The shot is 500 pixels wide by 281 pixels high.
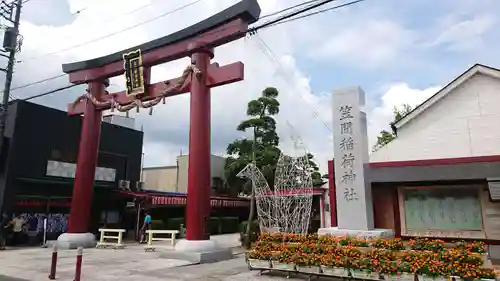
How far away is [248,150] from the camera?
1179 inches

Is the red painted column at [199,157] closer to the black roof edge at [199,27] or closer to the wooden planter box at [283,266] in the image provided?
the black roof edge at [199,27]

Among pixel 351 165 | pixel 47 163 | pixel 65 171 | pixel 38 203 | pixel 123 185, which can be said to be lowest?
pixel 38 203

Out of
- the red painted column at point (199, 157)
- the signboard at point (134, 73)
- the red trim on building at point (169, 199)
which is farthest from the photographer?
the red trim on building at point (169, 199)

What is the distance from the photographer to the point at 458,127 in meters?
15.0

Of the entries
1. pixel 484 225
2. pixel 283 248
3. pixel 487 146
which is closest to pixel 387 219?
pixel 484 225

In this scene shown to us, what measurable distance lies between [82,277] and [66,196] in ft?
37.0

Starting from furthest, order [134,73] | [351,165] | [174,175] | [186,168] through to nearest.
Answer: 1. [174,175]
2. [186,168]
3. [134,73]
4. [351,165]

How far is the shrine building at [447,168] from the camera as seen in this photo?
12148 millimetres

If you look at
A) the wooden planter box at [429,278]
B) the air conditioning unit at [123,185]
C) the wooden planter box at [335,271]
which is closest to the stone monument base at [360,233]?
the wooden planter box at [335,271]

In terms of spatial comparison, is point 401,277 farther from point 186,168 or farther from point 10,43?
point 186,168

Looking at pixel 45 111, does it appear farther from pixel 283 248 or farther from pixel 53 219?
pixel 283 248

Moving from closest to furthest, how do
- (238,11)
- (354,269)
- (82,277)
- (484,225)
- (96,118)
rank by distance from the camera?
(354,269), (82,277), (484,225), (238,11), (96,118)

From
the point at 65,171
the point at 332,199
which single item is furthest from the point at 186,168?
the point at 332,199

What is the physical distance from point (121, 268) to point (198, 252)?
2573 mm
